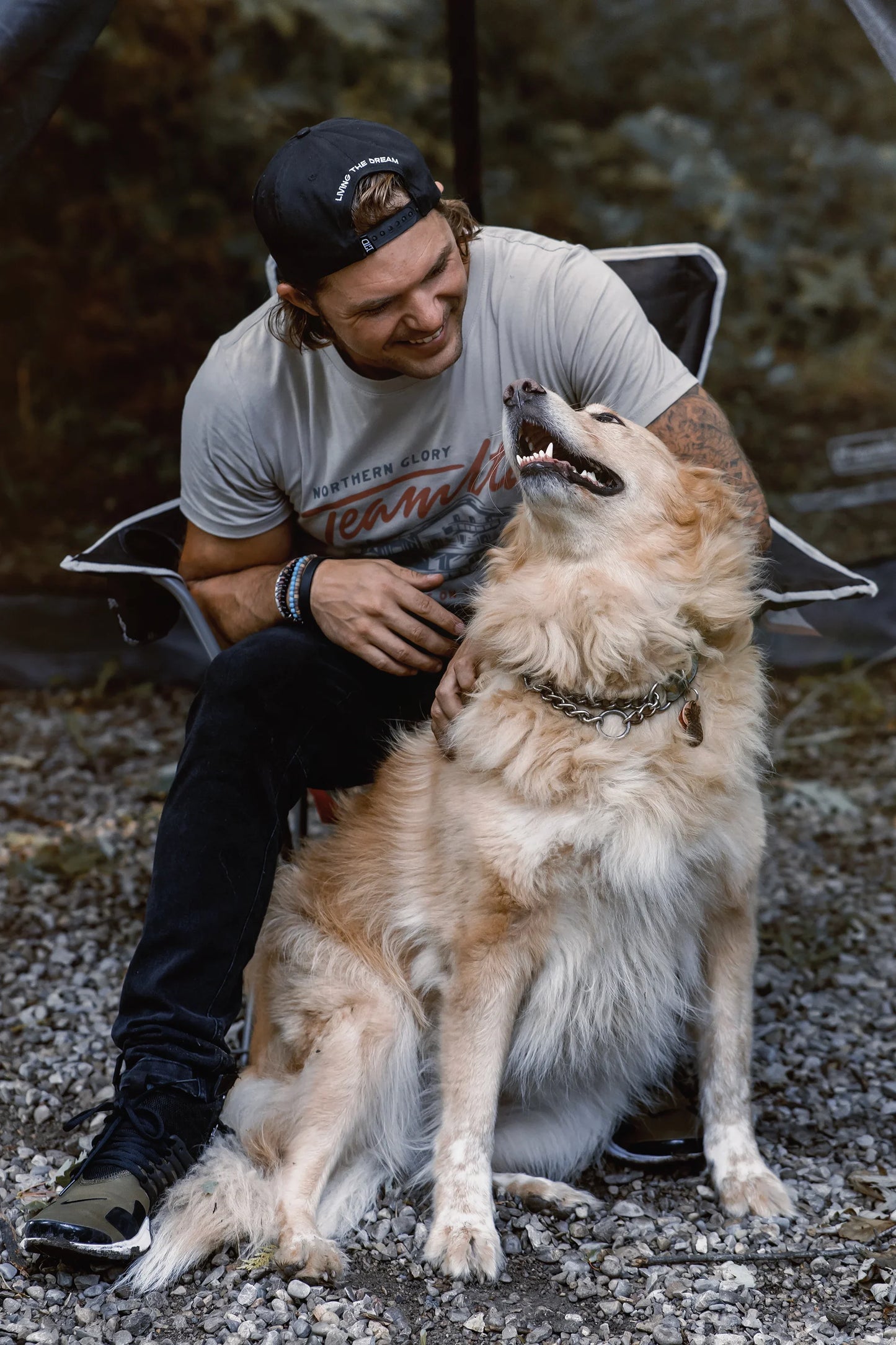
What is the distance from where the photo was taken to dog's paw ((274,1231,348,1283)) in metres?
1.84

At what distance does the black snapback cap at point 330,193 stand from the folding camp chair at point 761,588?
28.6 inches

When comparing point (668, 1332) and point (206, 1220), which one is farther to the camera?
point (206, 1220)

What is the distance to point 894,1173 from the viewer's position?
212 centimetres

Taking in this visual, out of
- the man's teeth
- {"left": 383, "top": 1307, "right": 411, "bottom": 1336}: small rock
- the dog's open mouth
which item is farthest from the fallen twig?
the man's teeth

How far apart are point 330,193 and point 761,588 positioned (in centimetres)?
103

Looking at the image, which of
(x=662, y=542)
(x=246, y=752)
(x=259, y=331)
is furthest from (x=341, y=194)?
(x=246, y=752)

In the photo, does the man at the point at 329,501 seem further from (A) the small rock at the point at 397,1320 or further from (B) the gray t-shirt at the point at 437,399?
(A) the small rock at the point at 397,1320

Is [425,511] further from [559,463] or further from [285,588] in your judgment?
[559,463]

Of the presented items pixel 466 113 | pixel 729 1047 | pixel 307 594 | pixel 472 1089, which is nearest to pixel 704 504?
pixel 307 594

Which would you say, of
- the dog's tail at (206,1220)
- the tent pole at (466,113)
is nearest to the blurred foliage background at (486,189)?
the tent pole at (466,113)

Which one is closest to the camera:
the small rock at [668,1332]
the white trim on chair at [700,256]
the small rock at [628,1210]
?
the small rock at [668,1332]

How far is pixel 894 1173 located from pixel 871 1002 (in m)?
0.67

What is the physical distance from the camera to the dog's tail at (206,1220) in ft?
6.02

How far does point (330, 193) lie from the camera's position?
2.08m
